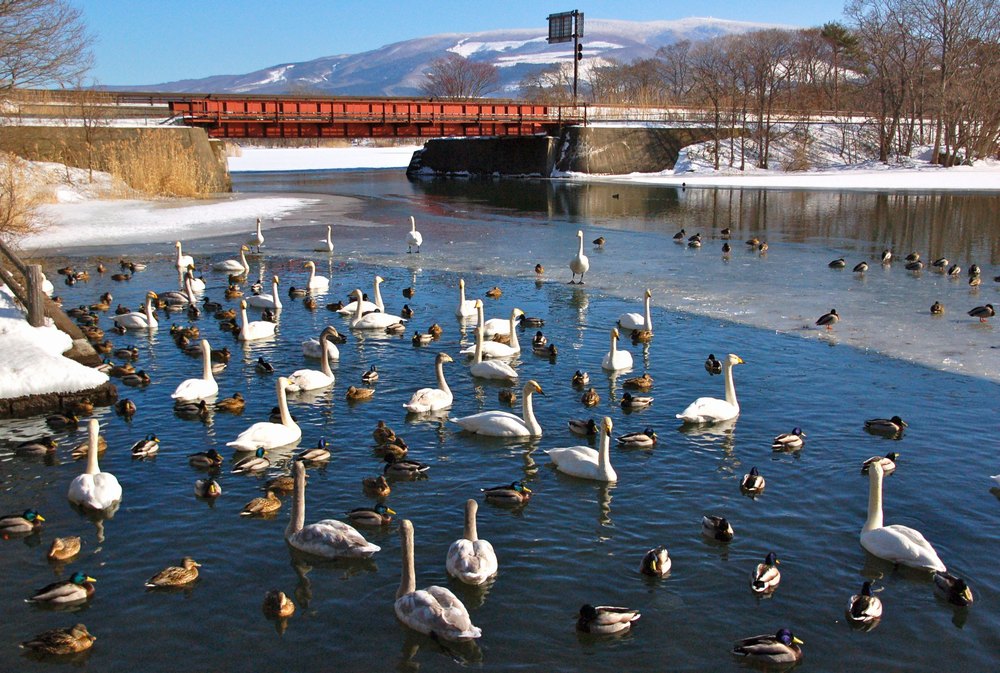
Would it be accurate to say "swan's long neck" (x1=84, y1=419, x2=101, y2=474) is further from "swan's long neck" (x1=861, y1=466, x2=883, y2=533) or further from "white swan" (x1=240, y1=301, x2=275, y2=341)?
"swan's long neck" (x1=861, y1=466, x2=883, y2=533)

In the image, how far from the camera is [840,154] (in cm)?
8100

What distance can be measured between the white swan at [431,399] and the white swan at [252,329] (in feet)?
18.6

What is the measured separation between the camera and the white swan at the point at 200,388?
15.2m

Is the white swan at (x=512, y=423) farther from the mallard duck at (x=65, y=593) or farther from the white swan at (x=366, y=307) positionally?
the white swan at (x=366, y=307)

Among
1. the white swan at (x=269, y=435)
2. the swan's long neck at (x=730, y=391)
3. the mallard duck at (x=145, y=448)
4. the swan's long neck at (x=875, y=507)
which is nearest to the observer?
the swan's long neck at (x=875, y=507)

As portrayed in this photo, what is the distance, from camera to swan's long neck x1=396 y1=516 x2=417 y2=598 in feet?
29.7

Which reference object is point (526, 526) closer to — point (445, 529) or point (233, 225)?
point (445, 529)

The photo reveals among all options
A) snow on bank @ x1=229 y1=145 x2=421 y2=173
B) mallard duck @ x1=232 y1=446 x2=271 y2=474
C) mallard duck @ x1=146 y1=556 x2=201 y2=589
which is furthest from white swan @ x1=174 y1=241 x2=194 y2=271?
snow on bank @ x1=229 y1=145 x2=421 y2=173

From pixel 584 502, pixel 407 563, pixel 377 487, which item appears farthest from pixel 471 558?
pixel 584 502

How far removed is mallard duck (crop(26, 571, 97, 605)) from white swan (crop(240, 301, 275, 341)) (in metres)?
10.7

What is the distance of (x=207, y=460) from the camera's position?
1243cm

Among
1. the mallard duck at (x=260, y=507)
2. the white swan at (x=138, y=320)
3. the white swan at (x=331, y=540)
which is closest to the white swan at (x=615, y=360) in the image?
the mallard duck at (x=260, y=507)

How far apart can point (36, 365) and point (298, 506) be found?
7471 mm

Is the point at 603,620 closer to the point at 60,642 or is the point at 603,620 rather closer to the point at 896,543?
the point at 896,543
